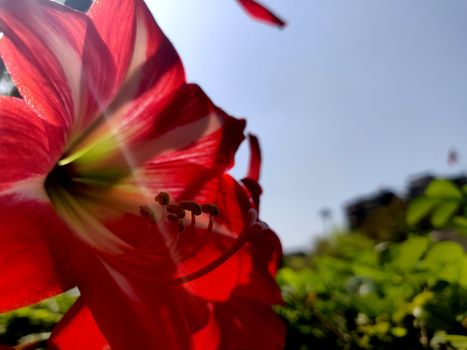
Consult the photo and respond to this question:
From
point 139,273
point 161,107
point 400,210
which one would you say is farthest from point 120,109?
point 400,210

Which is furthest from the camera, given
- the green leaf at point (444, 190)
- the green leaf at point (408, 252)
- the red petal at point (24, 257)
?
the green leaf at point (444, 190)

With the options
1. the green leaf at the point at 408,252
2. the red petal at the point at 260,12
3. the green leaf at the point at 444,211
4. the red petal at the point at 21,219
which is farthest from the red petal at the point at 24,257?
the green leaf at the point at 444,211

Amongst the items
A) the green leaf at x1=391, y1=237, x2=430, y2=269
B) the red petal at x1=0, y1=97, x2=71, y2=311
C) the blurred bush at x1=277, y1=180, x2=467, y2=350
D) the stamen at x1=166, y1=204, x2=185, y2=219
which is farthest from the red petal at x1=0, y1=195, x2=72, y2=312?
the green leaf at x1=391, y1=237, x2=430, y2=269

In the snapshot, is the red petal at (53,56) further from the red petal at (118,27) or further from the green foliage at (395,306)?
the green foliage at (395,306)

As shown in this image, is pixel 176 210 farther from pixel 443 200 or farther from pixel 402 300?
pixel 443 200

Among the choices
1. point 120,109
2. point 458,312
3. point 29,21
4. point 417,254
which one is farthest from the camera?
point 417,254

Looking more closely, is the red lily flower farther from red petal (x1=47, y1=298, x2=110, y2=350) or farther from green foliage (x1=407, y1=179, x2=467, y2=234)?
green foliage (x1=407, y1=179, x2=467, y2=234)

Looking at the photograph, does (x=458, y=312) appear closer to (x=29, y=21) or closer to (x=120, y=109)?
(x=120, y=109)
